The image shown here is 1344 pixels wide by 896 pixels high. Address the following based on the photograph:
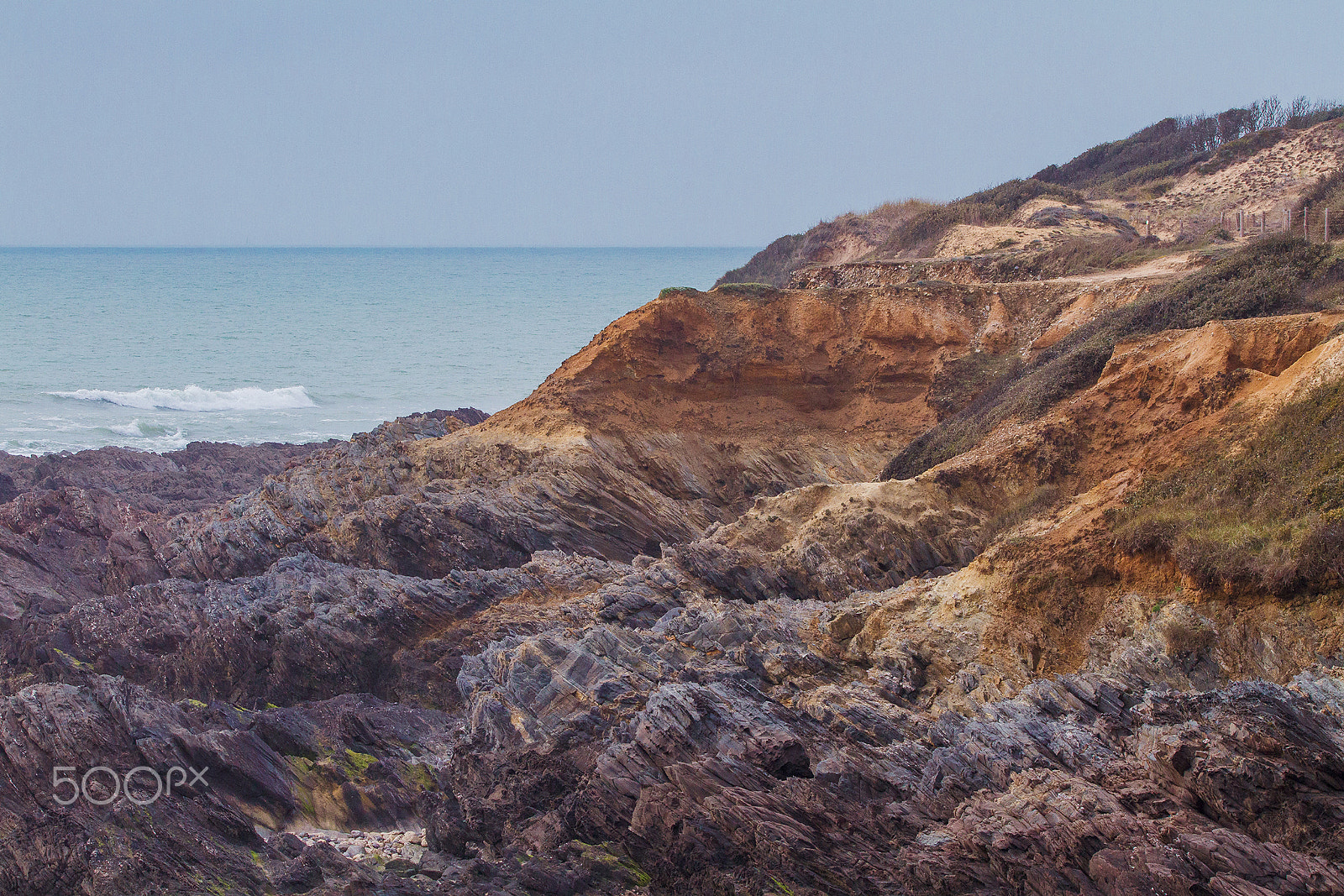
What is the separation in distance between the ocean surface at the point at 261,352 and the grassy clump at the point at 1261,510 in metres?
41.5

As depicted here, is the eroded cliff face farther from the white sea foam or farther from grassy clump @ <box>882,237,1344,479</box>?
the white sea foam

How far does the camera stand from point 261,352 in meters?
80.7

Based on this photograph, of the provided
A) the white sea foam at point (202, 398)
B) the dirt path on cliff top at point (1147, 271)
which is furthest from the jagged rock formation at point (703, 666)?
the white sea foam at point (202, 398)

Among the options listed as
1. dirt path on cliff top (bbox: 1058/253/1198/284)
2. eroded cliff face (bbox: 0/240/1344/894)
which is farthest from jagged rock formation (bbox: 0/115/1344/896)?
dirt path on cliff top (bbox: 1058/253/1198/284)

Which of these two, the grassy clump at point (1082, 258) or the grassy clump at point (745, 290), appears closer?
the grassy clump at point (745, 290)

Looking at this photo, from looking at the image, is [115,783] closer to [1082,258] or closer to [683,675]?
[683,675]

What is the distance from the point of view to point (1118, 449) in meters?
→ 19.7

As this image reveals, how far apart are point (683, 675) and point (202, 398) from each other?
181ft

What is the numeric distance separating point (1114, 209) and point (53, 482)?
141 feet

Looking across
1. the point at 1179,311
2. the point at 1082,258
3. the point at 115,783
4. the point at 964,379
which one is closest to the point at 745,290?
the point at 964,379

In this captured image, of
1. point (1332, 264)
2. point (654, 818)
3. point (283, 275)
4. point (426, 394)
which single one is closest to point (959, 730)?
point (654, 818)

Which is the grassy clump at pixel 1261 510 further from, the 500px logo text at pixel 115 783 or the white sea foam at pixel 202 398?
the white sea foam at pixel 202 398

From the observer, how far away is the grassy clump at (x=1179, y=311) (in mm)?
21359

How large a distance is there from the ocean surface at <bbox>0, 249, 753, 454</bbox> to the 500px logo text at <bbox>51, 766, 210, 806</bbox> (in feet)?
121
